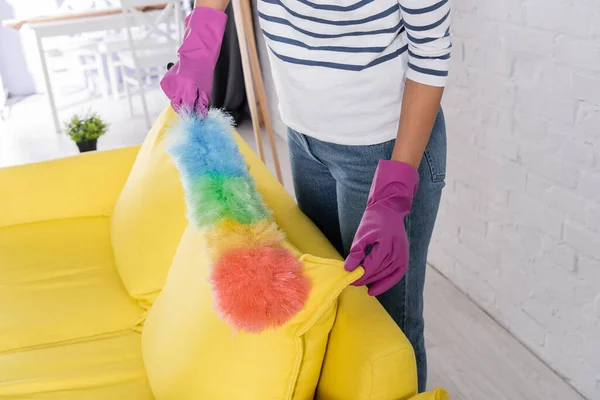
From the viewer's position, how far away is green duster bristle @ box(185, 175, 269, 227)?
999 millimetres

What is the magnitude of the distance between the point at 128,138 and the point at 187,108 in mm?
3319

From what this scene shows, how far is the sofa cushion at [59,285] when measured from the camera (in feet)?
5.01

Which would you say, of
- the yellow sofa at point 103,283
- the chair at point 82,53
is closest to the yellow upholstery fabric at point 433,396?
the yellow sofa at point 103,283

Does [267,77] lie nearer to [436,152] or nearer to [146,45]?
[146,45]

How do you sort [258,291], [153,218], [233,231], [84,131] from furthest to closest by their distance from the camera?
1. [84,131]
2. [153,218]
3. [233,231]
4. [258,291]

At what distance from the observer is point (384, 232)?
900 mm

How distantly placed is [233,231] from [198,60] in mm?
342

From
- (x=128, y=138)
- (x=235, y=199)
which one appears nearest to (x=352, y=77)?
(x=235, y=199)

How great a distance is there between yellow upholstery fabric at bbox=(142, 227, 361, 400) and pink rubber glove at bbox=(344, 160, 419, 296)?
0.03 meters

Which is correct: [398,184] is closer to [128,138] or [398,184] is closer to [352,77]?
[352,77]

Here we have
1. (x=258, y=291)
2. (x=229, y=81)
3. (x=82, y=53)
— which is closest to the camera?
(x=258, y=291)

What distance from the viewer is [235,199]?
1.03 meters

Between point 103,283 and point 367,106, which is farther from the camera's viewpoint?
point 103,283

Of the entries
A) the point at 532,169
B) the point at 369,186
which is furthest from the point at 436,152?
the point at 532,169
